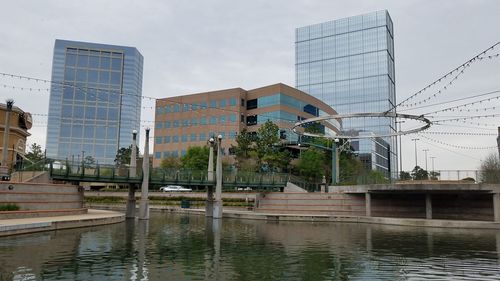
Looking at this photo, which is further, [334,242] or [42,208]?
[42,208]

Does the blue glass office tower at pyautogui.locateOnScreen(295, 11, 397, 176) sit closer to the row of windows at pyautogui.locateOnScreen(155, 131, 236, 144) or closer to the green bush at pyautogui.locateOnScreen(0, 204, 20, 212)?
the row of windows at pyautogui.locateOnScreen(155, 131, 236, 144)

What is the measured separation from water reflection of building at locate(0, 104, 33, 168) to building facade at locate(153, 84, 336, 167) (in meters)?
47.9

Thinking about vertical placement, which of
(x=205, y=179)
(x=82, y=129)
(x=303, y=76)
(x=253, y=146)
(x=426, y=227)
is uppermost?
(x=303, y=76)

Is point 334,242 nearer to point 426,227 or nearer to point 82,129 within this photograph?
point 426,227

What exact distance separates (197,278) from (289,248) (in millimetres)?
9786

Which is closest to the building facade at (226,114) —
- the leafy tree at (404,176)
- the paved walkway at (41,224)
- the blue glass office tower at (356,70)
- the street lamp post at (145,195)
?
the leafy tree at (404,176)

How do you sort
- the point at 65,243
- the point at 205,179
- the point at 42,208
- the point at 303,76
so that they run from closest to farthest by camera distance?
the point at 65,243 → the point at 42,208 → the point at 205,179 → the point at 303,76

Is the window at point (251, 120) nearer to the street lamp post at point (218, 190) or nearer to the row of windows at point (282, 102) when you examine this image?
the row of windows at point (282, 102)

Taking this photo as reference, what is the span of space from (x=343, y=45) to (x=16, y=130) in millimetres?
136458

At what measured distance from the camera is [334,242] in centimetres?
2798

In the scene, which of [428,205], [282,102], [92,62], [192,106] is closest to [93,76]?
[92,62]

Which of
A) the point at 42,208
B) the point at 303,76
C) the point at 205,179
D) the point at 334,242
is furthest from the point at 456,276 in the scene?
the point at 303,76

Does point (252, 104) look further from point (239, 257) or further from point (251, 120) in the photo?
point (239, 257)

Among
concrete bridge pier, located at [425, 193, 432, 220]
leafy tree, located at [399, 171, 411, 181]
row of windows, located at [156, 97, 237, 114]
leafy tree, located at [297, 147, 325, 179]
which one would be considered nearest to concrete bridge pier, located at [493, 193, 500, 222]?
concrete bridge pier, located at [425, 193, 432, 220]
